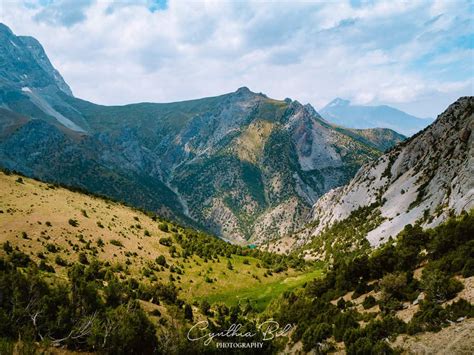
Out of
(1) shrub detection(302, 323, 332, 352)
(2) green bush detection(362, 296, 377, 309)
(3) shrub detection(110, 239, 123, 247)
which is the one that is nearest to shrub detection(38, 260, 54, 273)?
(3) shrub detection(110, 239, 123, 247)

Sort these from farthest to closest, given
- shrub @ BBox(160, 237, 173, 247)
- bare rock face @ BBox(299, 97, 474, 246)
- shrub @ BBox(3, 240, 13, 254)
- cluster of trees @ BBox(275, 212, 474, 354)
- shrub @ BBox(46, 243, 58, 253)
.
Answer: shrub @ BBox(160, 237, 173, 247), bare rock face @ BBox(299, 97, 474, 246), shrub @ BBox(46, 243, 58, 253), shrub @ BBox(3, 240, 13, 254), cluster of trees @ BBox(275, 212, 474, 354)

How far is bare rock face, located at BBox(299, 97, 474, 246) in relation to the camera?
293 ft

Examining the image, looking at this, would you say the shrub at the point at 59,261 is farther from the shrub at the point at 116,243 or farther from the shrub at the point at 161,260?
the shrub at the point at 161,260

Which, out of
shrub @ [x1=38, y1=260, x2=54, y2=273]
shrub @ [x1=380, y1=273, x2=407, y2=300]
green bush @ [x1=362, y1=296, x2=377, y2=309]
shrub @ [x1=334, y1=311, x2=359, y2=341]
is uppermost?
shrub @ [x1=380, y1=273, x2=407, y2=300]

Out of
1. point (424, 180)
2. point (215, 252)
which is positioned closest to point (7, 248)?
point (215, 252)

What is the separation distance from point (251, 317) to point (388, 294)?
35031mm

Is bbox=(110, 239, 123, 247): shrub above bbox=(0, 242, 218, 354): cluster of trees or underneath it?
underneath

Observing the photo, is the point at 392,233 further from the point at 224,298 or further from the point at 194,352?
the point at 194,352

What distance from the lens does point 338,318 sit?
3925 cm

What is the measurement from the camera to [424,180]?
116 metres

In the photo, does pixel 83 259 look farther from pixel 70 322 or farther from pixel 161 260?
pixel 70 322

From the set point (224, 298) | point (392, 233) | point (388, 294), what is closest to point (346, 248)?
point (392, 233)

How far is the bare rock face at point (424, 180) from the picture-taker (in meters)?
89.2

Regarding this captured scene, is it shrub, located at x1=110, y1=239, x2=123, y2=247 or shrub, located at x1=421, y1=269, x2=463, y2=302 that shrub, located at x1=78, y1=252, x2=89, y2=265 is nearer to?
shrub, located at x1=110, y1=239, x2=123, y2=247
